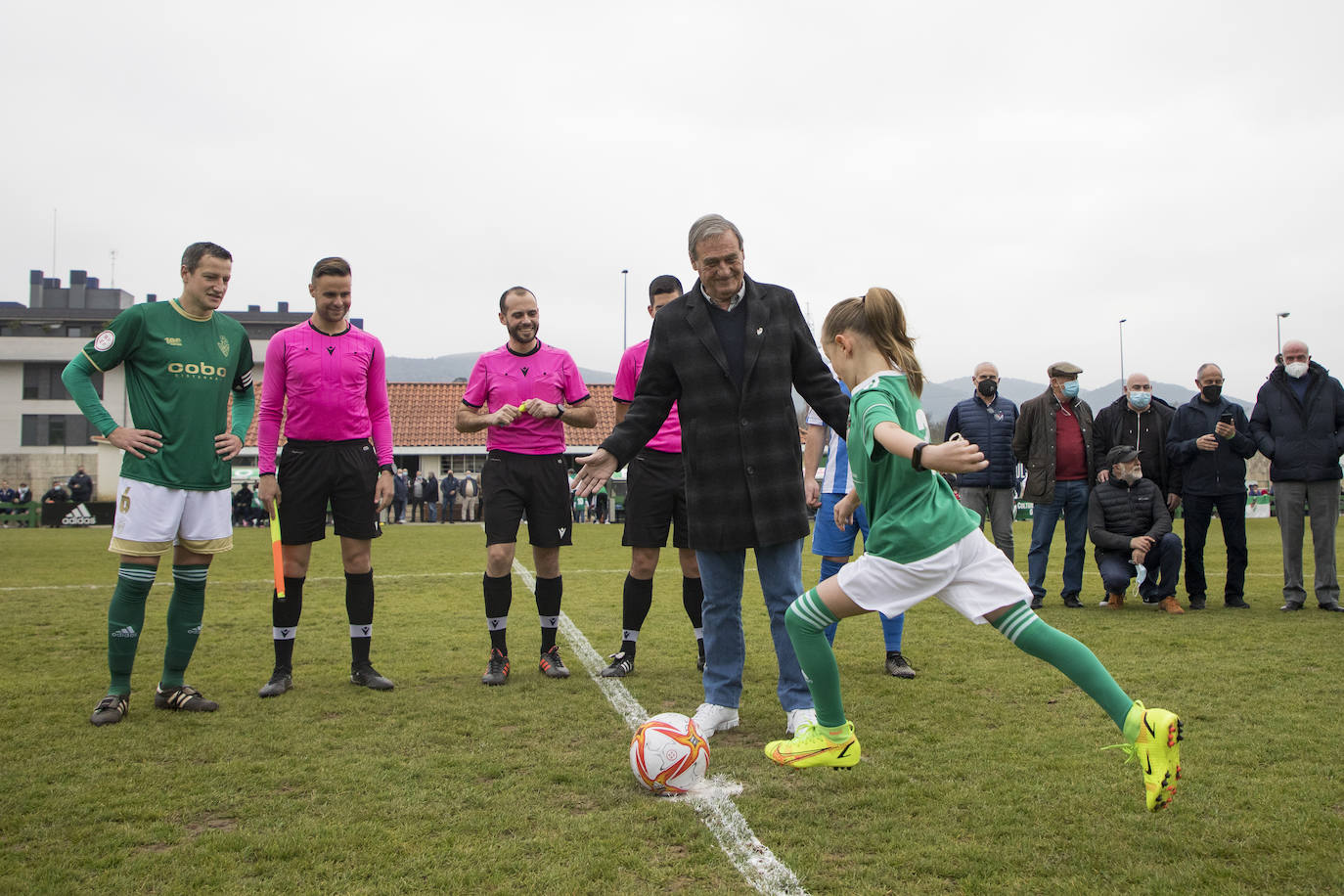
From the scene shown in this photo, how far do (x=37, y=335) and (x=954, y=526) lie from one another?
2565 inches

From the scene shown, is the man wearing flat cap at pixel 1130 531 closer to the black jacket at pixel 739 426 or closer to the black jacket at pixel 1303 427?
the black jacket at pixel 1303 427

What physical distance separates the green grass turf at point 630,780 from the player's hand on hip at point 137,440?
1412 millimetres

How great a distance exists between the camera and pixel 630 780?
400 cm

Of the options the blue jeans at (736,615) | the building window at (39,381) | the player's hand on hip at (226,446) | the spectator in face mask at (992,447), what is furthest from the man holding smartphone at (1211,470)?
the building window at (39,381)

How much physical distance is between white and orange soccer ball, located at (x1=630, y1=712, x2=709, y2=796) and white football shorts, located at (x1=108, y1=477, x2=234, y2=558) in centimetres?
270

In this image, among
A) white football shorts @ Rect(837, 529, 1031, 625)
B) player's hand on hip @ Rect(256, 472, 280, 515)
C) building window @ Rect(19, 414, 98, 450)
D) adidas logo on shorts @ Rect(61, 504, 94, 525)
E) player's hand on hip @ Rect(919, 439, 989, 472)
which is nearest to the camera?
player's hand on hip @ Rect(919, 439, 989, 472)

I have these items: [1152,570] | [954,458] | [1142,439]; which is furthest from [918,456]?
[1142,439]

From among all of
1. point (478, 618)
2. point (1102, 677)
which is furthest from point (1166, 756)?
point (478, 618)

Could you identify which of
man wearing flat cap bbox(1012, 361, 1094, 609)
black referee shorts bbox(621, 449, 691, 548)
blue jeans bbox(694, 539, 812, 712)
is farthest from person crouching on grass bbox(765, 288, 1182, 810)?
man wearing flat cap bbox(1012, 361, 1094, 609)

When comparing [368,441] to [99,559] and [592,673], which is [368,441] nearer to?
[592,673]

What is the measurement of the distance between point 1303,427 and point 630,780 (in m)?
8.24

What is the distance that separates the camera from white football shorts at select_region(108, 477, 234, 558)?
204 inches

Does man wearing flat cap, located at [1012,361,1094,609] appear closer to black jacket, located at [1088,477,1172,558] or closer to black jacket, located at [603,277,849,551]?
black jacket, located at [1088,477,1172,558]

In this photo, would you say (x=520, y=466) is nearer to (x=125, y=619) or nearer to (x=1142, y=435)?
(x=125, y=619)
